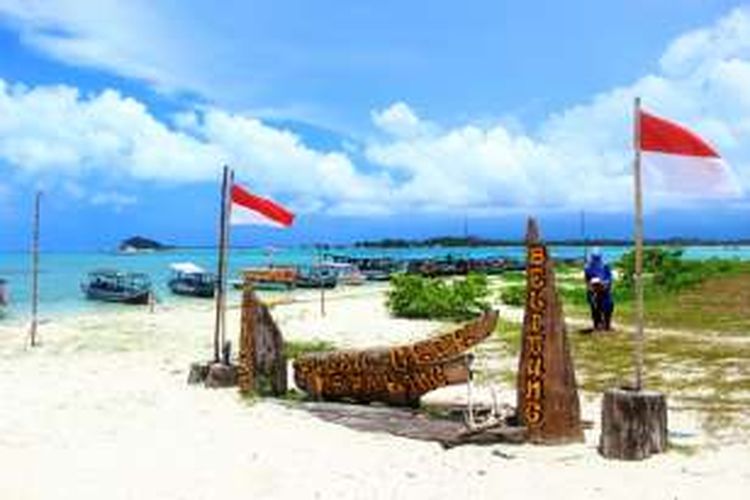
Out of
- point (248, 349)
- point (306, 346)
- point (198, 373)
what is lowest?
point (198, 373)

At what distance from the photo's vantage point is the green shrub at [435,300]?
31266 mm

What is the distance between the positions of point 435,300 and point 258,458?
64.4 ft

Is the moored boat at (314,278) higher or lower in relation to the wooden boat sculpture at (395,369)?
higher

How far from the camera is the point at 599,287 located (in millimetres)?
23797

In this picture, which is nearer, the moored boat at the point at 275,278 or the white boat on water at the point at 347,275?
the moored boat at the point at 275,278

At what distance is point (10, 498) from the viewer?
10.6 metres

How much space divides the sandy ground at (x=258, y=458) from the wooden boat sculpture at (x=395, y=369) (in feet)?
1.91

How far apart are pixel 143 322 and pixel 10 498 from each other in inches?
A: 866

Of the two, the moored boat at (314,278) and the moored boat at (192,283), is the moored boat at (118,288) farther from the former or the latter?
the moored boat at (314,278)

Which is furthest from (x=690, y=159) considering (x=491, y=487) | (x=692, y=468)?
(x=491, y=487)

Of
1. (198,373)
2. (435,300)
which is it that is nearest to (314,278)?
(435,300)

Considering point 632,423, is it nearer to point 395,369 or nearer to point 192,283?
point 395,369

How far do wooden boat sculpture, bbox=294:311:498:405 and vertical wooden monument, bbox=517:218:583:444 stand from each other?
1.41 m

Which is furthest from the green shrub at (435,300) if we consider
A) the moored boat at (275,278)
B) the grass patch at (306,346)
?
the moored boat at (275,278)
